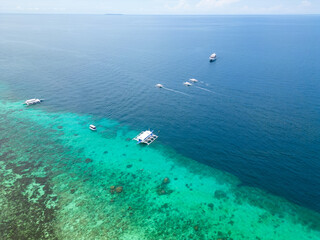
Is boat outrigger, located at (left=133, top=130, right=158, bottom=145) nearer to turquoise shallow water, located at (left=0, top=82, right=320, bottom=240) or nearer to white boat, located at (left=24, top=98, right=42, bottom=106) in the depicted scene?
turquoise shallow water, located at (left=0, top=82, right=320, bottom=240)

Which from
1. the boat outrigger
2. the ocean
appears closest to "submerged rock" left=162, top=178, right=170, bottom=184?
the ocean

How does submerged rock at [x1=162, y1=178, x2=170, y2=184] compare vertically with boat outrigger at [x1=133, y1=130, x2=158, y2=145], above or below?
below

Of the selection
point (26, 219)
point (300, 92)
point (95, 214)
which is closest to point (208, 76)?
point (300, 92)

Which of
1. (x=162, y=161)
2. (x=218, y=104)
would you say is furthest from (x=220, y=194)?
(x=218, y=104)

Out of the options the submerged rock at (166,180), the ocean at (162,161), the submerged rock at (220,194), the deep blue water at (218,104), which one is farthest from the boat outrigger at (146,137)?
the submerged rock at (220,194)

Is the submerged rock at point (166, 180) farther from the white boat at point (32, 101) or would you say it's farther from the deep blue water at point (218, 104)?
the white boat at point (32, 101)

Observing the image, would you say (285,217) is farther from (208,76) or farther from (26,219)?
(208,76)
